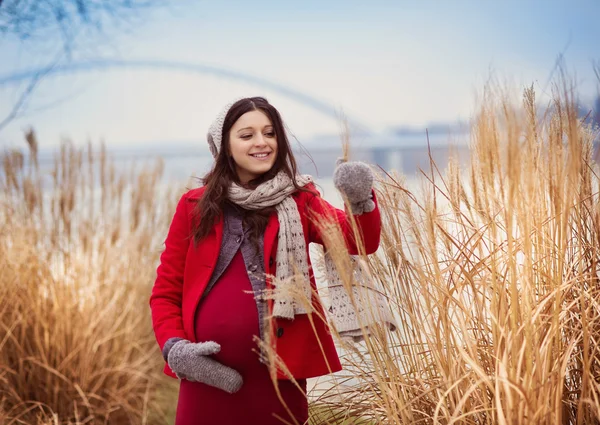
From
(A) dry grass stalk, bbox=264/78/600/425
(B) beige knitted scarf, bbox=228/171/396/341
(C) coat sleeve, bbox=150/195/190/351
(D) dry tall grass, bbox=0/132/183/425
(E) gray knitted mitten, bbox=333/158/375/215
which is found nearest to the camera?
(A) dry grass stalk, bbox=264/78/600/425

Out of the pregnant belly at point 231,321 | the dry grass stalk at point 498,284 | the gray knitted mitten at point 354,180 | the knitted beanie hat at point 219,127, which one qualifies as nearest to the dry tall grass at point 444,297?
the dry grass stalk at point 498,284

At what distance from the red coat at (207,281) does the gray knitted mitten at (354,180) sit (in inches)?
3.3

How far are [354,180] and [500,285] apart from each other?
409mm

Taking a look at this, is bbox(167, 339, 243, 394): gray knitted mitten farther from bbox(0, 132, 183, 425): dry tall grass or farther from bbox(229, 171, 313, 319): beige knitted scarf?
bbox(0, 132, 183, 425): dry tall grass

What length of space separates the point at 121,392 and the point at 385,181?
5.96ft

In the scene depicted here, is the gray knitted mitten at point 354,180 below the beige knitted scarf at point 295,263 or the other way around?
the other way around

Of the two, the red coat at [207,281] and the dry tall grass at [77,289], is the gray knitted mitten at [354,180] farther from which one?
the dry tall grass at [77,289]

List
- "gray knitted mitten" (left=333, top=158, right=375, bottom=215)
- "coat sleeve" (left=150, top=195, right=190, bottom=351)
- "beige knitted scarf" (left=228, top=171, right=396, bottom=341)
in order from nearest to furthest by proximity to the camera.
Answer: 1. "gray knitted mitten" (left=333, top=158, right=375, bottom=215)
2. "beige knitted scarf" (left=228, top=171, right=396, bottom=341)
3. "coat sleeve" (left=150, top=195, right=190, bottom=351)

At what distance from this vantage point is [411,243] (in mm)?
1724

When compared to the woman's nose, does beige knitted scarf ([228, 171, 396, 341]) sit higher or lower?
lower

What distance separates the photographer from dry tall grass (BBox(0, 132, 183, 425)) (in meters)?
2.75

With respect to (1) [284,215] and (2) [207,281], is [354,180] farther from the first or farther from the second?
(2) [207,281]

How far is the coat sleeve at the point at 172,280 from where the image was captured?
1.72 meters

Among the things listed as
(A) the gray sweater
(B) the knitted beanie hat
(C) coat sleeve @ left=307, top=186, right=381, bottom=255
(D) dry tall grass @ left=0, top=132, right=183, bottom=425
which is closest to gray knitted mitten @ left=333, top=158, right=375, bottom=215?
(C) coat sleeve @ left=307, top=186, right=381, bottom=255
